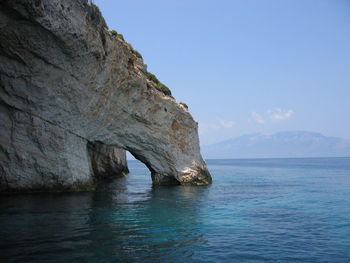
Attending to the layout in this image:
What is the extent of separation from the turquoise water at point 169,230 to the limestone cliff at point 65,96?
2.73 metres

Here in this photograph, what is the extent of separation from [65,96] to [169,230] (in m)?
13.7

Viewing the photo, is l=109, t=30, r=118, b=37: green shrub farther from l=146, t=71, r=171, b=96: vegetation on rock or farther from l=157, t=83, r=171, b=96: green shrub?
l=157, t=83, r=171, b=96: green shrub

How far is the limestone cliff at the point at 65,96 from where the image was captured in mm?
19266

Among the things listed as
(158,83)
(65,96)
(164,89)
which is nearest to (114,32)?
(65,96)

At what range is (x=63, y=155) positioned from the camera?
2500 centimetres

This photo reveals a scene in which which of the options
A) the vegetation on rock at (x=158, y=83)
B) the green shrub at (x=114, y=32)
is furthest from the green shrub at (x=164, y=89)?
the green shrub at (x=114, y=32)

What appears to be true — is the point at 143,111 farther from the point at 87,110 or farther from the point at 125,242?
the point at 125,242

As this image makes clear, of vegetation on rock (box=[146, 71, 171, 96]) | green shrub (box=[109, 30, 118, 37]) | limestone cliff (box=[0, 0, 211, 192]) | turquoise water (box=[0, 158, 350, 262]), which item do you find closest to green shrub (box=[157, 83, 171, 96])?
vegetation on rock (box=[146, 71, 171, 96])

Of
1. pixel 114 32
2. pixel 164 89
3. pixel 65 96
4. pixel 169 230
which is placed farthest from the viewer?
pixel 164 89

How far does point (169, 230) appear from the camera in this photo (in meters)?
15.3

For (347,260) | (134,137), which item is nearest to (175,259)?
(347,260)

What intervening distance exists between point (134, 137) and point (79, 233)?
1704 cm

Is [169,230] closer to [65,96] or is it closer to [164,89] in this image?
[65,96]

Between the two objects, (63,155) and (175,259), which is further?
(63,155)
